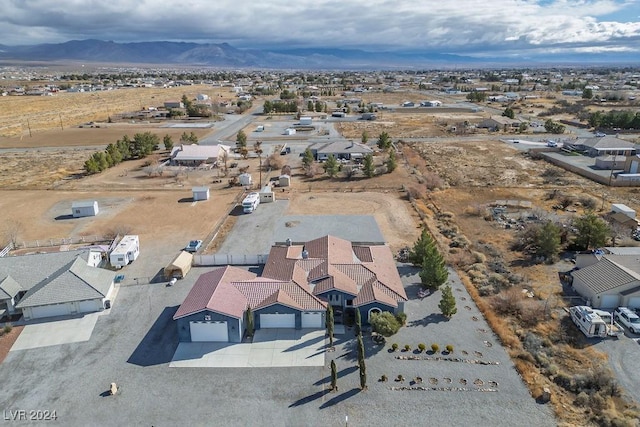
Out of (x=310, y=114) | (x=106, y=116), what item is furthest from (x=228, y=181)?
(x=106, y=116)

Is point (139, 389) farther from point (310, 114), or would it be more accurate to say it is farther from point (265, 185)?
point (310, 114)

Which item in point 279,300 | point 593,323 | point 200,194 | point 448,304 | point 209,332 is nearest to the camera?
point 593,323

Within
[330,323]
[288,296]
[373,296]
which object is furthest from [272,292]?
[373,296]

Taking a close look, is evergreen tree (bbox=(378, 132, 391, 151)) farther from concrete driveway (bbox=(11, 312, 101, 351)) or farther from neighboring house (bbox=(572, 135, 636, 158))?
concrete driveway (bbox=(11, 312, 101, 351))

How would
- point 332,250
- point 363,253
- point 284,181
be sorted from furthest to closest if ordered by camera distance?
point 284,181
point 363,253
point 332,250

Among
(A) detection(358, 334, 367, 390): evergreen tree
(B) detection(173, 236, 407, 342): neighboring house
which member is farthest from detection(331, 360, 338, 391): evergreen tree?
(B) detection(173, 236, 407, 342): neighboring house

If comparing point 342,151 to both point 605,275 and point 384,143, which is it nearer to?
point 384,143
